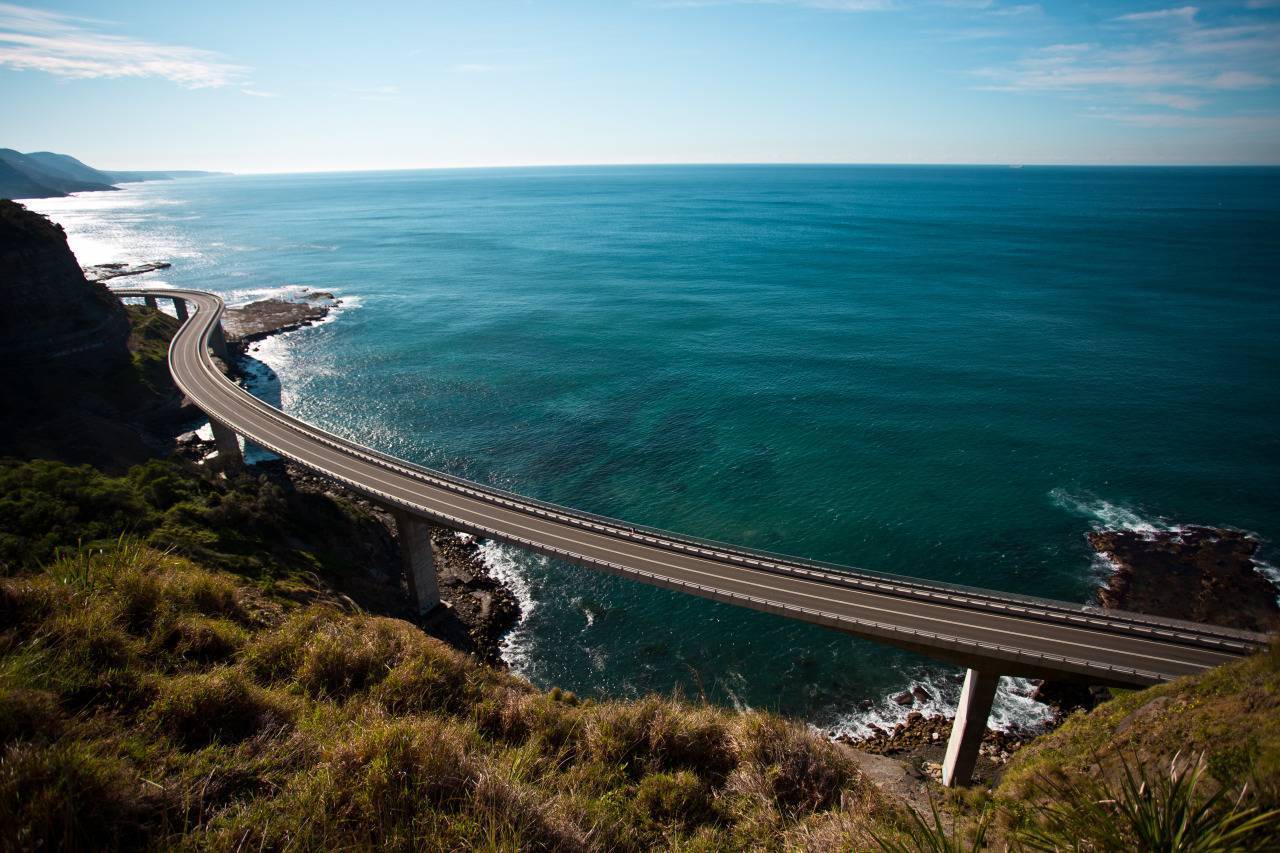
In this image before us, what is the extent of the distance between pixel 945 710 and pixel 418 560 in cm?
3969

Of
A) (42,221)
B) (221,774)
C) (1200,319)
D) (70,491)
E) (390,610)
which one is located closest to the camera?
(221,774)

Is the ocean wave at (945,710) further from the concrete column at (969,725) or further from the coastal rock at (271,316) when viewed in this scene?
the coastal rock at (271,316)

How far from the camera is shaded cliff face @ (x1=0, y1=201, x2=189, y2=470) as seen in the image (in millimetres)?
64688

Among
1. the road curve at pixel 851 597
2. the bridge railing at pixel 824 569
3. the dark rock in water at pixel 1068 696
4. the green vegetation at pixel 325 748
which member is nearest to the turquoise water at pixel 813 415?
the dark rock in water at pixel 1068 696

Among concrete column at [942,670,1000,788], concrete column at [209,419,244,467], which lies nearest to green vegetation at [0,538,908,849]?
concrete column at [942,670,1000,788]

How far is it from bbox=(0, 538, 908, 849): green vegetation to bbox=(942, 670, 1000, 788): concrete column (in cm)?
2104

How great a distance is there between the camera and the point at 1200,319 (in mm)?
103688

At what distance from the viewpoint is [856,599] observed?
120 ft

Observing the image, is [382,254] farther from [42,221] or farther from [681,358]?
[681,358]

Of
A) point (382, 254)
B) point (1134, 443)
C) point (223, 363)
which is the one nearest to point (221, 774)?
point (1134, 443)

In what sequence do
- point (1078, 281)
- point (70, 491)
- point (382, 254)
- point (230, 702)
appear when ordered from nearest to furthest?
1. point (230, 702)
2. point (70, 491)
3. point (1078, 281)
4. point (382, 254)

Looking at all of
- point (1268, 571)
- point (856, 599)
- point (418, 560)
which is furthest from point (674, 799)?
point (1268, 571)

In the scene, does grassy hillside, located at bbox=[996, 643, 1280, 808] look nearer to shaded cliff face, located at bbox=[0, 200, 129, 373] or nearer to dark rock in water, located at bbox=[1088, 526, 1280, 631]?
dark rock in water, located at bbox=[1088, 526, 1280, 631]

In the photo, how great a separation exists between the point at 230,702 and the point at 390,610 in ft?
118
